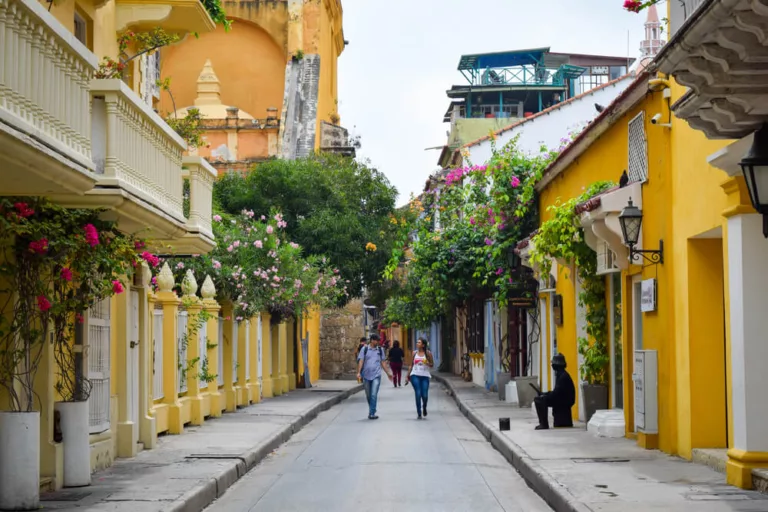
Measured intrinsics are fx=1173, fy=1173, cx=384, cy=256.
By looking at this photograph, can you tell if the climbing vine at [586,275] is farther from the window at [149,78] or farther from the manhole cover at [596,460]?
the window at [149,78]

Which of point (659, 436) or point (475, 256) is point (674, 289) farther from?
point (475, 256)

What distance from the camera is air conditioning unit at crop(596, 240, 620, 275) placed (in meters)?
17.4

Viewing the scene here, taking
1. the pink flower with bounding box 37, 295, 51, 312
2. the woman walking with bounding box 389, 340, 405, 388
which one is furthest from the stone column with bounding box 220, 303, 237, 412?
the woman walking with bounding box 389, 340, 405, 388

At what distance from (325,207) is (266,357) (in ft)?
22.4

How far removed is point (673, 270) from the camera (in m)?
14.9

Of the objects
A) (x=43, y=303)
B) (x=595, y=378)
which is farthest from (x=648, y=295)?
(x=43, y=303)

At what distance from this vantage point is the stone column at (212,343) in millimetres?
23031

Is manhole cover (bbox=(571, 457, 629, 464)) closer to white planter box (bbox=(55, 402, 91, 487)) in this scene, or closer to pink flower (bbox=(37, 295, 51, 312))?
white planter box (bbox=(55, 402, 91, 487))

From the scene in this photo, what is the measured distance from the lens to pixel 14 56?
8.69 meters

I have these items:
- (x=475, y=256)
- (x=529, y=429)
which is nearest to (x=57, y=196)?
(x=529, y=429)

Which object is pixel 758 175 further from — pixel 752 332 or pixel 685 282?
pixel 685 282

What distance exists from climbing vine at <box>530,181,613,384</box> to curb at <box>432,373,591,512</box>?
2009mm

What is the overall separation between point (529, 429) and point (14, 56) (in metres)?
12.5

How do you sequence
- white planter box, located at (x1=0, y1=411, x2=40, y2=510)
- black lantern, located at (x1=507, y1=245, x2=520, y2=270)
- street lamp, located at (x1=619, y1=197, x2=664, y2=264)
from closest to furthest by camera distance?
1. white planter box, located at (x1=0, y1=411, x2=40, y2=510)
2. street lamp, located at (x1=619, y1=197, x2=664, y2=264)
3. black lantern, located at (x1=507, y1=245, x2=520, y2=270)
